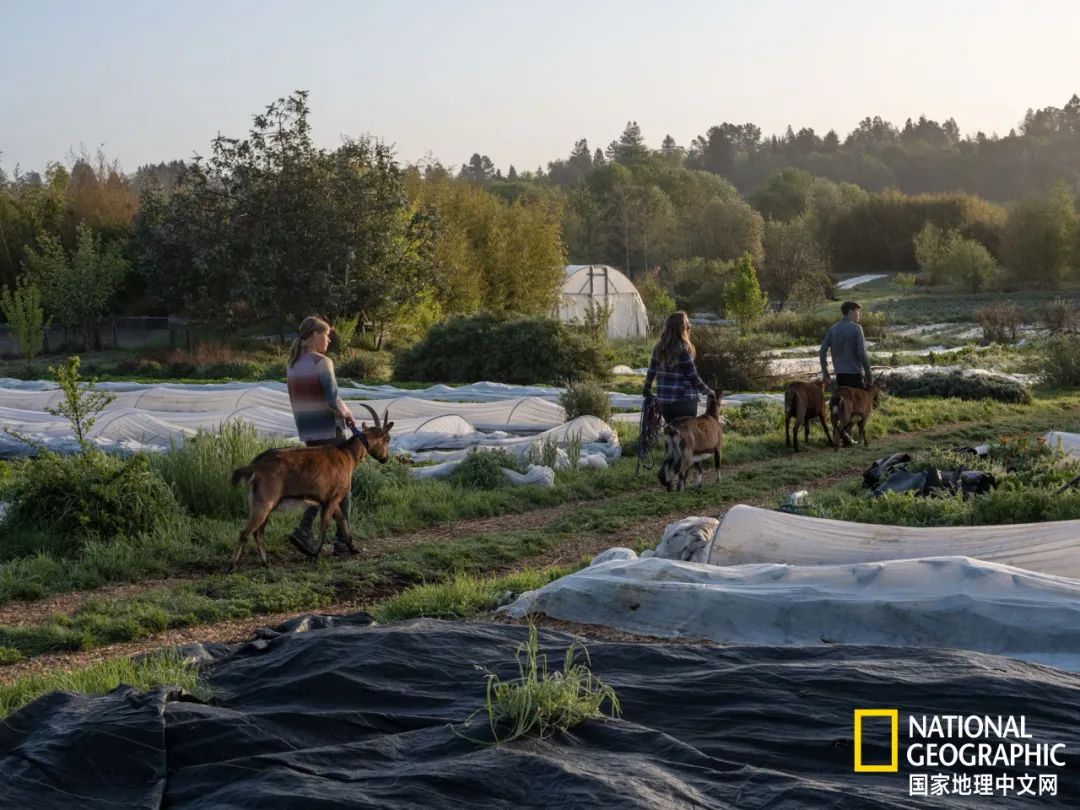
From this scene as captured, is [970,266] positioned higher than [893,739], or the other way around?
[970,266]

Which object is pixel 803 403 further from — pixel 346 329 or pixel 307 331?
pixel 346 329

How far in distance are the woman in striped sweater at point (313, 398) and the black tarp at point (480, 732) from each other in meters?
3.78

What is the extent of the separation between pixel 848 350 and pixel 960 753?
11459mm

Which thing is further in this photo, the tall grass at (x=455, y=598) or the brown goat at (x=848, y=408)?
the brown goat at (x=848, y=408)

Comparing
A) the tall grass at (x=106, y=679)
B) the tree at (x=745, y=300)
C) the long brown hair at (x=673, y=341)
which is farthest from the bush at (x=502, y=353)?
the tall grass at (x=106, y=679)

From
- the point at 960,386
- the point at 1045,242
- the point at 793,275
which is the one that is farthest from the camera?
the point at 1045,242

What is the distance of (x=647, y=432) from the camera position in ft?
43.7

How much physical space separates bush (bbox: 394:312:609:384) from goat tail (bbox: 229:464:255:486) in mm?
15097

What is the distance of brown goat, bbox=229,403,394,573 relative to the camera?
852 centimetres

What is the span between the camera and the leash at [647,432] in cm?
1308

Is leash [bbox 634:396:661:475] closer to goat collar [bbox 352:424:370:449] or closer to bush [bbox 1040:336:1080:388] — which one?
goat collar [bbox 352:424:370:449]

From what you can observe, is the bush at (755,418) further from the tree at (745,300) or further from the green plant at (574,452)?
the tree at (745,300)

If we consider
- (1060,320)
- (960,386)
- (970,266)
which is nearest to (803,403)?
(960,386)

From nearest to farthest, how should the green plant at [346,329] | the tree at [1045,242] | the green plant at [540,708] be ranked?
the green plant at [540,708] → the green plant at [346,329] → the tree at [1045,242]
